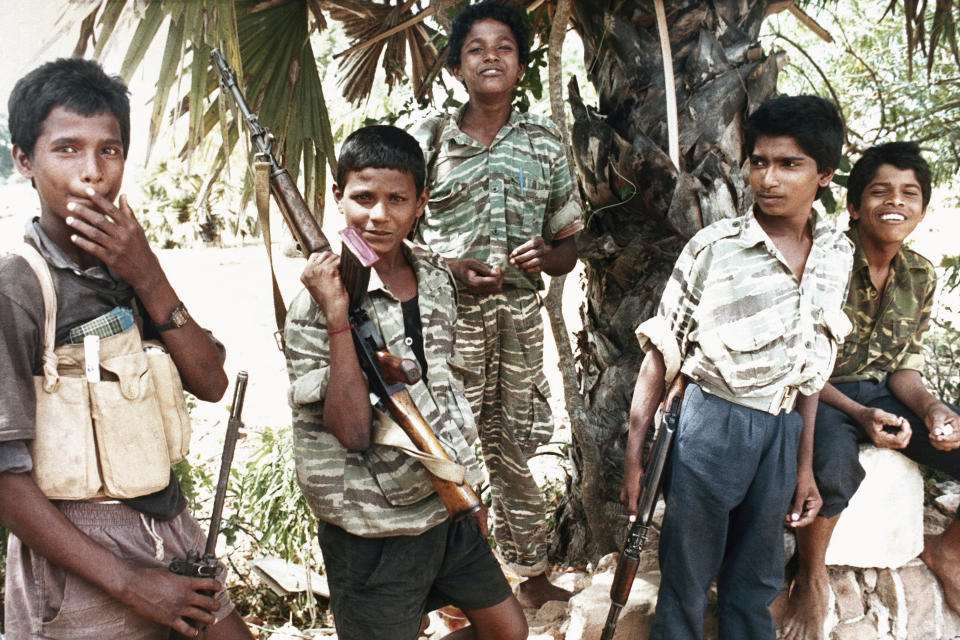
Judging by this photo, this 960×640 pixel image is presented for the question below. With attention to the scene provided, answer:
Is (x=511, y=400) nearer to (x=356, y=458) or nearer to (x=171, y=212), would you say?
(x=356, y=458)

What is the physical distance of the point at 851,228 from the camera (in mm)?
2738

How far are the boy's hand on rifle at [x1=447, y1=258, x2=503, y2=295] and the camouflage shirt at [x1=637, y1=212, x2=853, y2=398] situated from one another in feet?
1.74

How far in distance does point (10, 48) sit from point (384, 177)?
3.08 ft

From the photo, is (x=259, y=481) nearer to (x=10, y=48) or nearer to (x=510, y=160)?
(x=510, y=160)

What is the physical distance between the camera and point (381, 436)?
6.16 feet

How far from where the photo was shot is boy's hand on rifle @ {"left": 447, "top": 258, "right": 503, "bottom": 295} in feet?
8.30

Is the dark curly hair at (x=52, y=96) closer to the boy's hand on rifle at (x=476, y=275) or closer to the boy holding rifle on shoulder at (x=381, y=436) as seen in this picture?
the boy holding rifle on shoulder at (x=381, y=436)

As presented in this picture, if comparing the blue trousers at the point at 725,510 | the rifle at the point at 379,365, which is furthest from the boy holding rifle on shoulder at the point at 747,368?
the rifle at the point at 379,365

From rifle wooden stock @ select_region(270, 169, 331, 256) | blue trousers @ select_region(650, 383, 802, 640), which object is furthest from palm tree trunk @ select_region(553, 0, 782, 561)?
rifle wooden stock @ select_region(270, 169, 331, 256)

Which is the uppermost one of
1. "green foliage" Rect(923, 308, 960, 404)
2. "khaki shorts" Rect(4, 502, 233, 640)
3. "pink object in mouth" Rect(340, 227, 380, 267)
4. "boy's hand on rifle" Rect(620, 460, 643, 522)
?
"pink object in mouth" Rect(340, 227, 380, 267)

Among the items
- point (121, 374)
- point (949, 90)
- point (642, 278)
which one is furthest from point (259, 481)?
point (949, 90)

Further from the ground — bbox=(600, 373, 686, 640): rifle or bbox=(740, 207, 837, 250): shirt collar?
bbox=(740, 207, 837, 250): shirt collar

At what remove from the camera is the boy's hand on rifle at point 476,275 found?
99.7 inches

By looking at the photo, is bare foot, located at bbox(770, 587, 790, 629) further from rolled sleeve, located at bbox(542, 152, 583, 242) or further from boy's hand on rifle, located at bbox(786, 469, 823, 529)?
rolled sleeve, located at bbox(542, 152, 583, 242)
